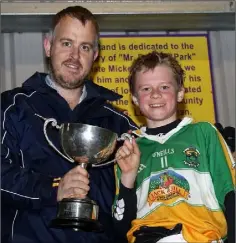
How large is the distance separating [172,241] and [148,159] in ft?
1.21

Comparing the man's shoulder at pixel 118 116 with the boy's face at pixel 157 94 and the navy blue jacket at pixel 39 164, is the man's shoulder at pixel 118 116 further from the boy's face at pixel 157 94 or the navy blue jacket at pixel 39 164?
the boy's face at pixel 157 94

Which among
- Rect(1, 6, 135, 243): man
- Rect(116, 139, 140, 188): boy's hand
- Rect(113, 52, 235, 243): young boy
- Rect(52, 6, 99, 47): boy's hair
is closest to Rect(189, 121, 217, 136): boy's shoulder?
Rect(113, 52, 235, 243): young boy

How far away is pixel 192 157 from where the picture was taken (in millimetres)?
2016

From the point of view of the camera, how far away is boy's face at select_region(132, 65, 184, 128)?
2.13 m

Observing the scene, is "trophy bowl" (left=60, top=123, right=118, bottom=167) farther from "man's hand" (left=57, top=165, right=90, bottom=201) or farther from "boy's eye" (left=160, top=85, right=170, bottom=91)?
"boy's eye" (left=160, top=85, right=170, bottom=91)

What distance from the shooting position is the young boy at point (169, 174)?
188cm

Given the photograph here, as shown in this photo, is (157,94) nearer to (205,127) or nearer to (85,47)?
(205,127)

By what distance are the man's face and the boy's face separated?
271 millimetres

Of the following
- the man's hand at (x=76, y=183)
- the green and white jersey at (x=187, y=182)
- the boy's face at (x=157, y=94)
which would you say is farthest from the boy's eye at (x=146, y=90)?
the man's hand at (x=76, y=183)

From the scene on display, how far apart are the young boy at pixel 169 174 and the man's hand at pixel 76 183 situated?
0.16 m

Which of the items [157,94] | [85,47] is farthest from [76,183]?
[85,47]

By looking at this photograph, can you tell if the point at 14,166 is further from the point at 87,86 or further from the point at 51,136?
the point at 87,86

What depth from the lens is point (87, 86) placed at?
2.44m

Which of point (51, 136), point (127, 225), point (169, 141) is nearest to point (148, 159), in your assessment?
point (169, 141)
